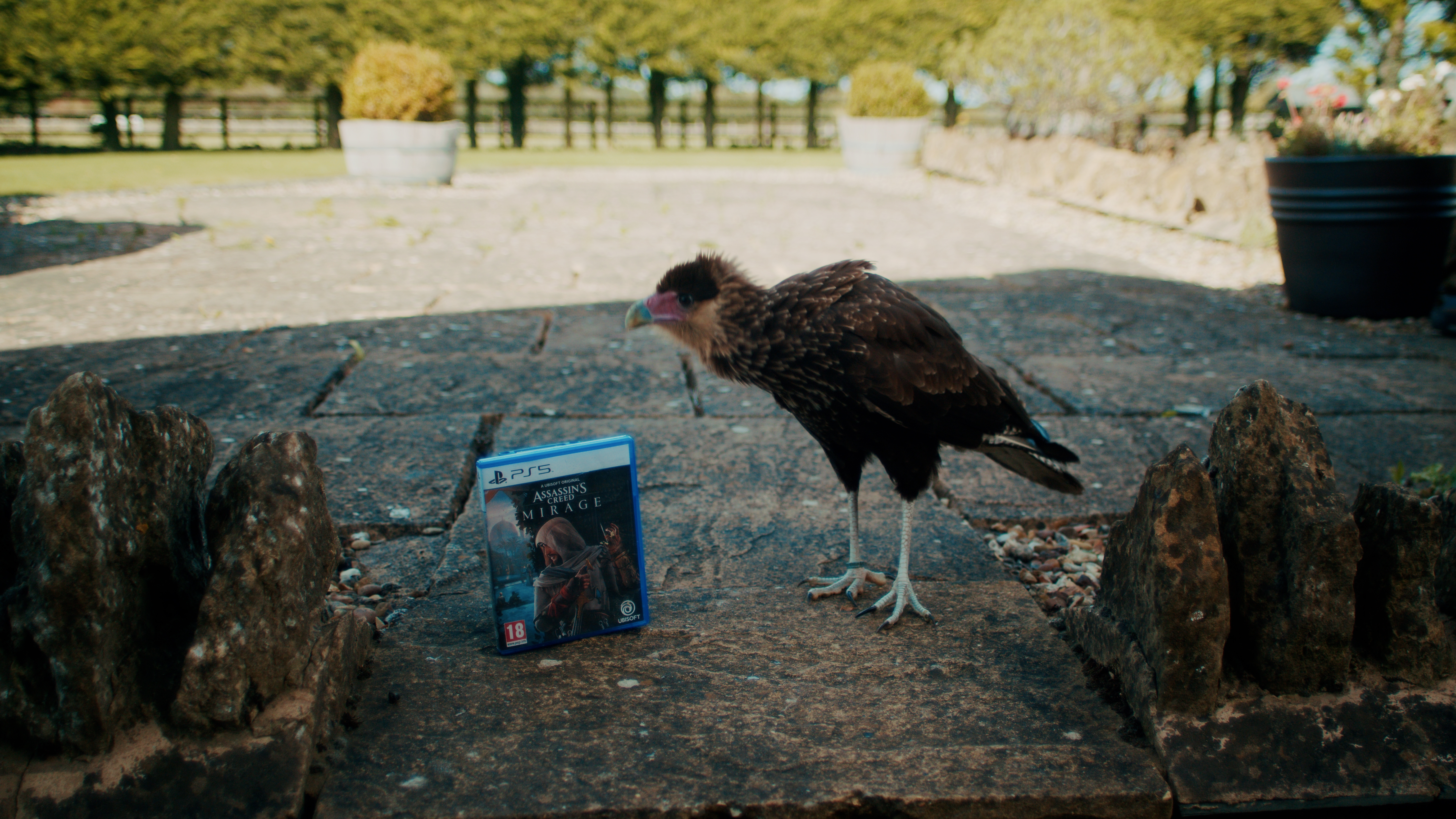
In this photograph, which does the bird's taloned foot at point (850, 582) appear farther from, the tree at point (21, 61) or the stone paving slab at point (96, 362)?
the tree at point (21, 61)

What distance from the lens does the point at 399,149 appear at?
13.0 m

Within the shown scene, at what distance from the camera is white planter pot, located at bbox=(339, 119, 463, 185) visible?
12.9 metres

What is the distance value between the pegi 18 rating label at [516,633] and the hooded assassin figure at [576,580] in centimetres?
3

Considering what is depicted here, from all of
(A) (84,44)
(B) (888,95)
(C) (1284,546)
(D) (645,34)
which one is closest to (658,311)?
(C) (1284,546)

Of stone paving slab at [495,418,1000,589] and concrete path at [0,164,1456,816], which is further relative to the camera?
stone paving slab at [495,418,1000,589]

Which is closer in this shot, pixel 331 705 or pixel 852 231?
pixel 331 705

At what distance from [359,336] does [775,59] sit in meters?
24.8

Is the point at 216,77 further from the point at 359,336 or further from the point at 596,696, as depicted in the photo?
the point at 596,696

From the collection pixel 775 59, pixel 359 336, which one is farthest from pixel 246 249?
pixel 775 59

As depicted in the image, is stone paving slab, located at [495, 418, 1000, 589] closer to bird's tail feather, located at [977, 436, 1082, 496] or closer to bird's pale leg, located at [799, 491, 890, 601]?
bird's pale leg, located at [799, 491, 890, 601]

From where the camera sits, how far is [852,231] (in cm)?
958

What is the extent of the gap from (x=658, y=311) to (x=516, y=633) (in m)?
0.95

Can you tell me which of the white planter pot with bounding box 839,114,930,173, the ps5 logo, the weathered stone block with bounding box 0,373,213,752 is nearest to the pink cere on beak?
the ps5 logo

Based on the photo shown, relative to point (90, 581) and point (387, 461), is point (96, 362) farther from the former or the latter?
point (90, 581)
